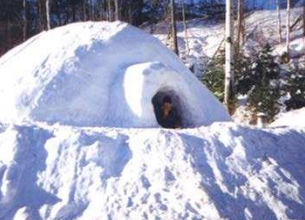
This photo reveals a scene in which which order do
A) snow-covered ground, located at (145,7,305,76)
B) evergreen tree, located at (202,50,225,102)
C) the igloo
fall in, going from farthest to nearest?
snow-covered ground, located at (145,7,305,76) < evergreen tree, located at (202,50,225,102) < the igloo

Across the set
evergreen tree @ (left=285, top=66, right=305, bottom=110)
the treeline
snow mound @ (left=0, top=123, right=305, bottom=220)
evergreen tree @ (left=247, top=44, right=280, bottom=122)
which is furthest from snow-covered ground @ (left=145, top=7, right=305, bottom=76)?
snow mound @ (left=0, top=123, right=305, bottom=220)

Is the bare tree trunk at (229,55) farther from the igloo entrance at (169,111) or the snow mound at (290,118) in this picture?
the igloo entrance at (169,111)

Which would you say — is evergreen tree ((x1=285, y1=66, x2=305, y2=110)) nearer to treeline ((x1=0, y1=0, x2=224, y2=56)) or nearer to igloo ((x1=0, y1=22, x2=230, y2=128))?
igloo ((x1=0, y1=22, x2=230, y2=128))

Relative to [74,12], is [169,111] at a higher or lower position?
higher

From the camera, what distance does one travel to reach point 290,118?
13.6m

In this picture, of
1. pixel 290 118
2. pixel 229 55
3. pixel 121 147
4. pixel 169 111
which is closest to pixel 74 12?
pixel 229 55

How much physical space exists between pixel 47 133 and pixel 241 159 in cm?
246

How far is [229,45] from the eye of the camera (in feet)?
46.8

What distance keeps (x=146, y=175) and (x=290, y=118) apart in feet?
23.9

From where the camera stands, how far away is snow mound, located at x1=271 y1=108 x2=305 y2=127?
12992 millimetres

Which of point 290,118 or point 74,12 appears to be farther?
point 74,12

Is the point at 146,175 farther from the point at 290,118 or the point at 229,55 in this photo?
the point at 229,55

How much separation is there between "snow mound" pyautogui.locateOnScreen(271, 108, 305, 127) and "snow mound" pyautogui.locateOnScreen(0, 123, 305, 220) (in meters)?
5.11

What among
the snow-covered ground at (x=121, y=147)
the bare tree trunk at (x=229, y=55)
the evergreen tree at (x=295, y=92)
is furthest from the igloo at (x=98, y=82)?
the evergreen tree at (x=295, y=92)
